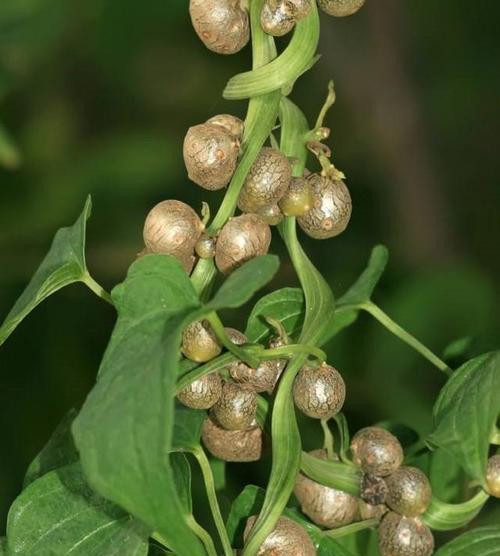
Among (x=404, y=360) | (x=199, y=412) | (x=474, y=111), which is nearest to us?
(x=199, y=412)

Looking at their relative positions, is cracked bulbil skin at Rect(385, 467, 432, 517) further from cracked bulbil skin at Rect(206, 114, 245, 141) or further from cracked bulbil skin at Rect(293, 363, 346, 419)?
cracked bulbil skin at Rect(206, 114, 245, 141)

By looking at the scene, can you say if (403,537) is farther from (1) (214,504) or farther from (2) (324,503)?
(1) (214,504)

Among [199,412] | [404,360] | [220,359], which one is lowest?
[404,360]

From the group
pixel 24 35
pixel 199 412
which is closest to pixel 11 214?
pixel 24 35

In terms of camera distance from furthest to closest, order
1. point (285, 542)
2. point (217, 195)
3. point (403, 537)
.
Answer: point (217, 195)
point (403, 537)
point (285, 542)

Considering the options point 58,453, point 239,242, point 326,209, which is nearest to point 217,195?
point 58,453

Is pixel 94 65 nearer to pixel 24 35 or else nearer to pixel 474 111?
pixel 24 35

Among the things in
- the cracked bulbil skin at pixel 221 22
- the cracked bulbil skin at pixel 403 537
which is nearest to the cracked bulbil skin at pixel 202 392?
the cracked bulbil skin at pixel 403 537

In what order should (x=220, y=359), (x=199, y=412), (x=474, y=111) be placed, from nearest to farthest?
(x=220, y=359) → (x=199, y=412) → (x=474, y=111)
